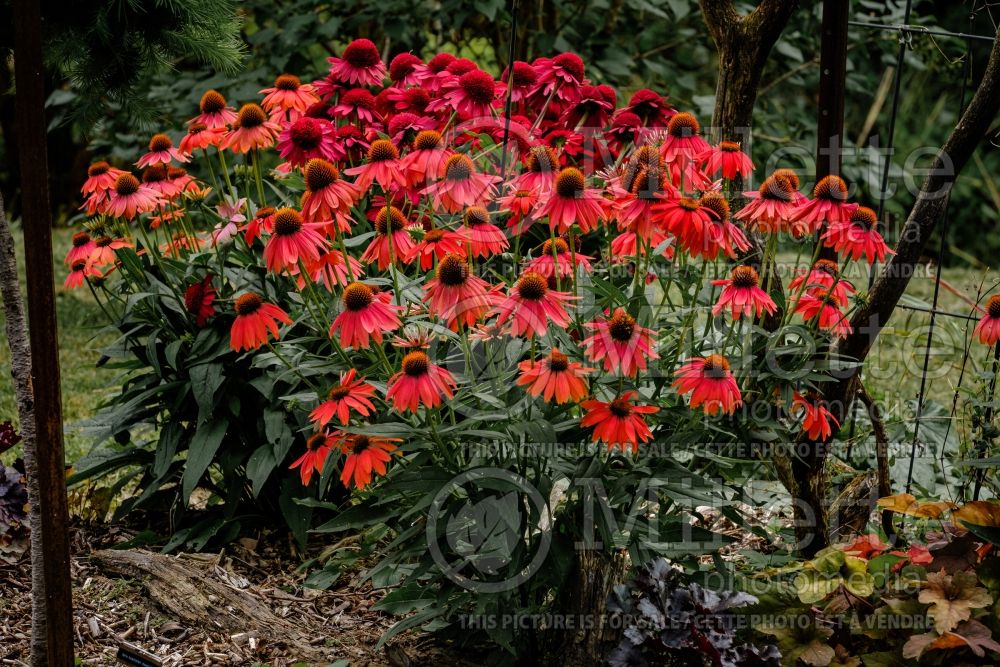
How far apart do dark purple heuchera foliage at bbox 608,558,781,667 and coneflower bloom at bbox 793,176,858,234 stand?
66 cm

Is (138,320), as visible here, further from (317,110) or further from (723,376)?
(723,376)

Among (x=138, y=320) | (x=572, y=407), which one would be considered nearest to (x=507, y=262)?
(x=572, y=407)

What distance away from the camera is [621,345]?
1.47 meters

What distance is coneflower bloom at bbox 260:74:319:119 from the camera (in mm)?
2184

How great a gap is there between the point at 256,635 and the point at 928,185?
67.6 inches

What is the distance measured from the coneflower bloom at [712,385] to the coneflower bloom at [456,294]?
345 millimetres

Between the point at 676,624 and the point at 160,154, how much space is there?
1561mm

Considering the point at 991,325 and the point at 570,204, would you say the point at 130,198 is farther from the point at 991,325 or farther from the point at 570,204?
the point at 991,325

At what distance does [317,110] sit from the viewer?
217 cm

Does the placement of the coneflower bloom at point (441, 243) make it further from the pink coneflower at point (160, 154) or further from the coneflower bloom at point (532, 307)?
the pink coneflower at point (160, 154)

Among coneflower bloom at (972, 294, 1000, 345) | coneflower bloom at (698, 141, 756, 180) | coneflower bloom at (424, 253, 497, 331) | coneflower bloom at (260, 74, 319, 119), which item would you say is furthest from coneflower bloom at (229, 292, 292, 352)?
coneflower bloom at (972, 294, 1000, 345)

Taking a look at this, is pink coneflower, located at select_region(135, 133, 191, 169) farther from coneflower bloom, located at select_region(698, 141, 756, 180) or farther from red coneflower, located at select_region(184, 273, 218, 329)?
coneflower bloom, located at select_region(698, 141, 756, 180)

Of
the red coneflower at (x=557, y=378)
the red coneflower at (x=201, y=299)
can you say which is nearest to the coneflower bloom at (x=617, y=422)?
the red coneflower at (x=557, y=378)

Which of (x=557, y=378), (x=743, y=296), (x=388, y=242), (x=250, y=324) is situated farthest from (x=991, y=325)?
(x=250, y=324)
